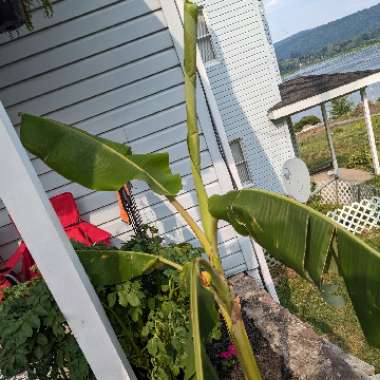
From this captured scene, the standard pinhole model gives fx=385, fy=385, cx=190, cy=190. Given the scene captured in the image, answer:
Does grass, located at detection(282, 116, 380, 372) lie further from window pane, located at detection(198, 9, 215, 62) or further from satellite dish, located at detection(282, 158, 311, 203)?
window pane, located at detection(198, 9, 215, 62)

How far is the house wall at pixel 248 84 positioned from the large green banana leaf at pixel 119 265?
10257 mm

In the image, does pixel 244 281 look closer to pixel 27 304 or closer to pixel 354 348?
pixel 354 348

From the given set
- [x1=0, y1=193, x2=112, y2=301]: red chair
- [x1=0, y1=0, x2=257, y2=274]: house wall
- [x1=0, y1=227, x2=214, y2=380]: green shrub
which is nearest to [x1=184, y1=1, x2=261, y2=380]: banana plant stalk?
[x1=0, y1=227, x2=214, y2=380]: green shrub

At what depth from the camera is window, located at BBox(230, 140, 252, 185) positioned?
12984 millimetres

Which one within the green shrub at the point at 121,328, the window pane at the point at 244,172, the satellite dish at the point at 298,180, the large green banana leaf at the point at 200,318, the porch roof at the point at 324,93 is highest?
the large green banana leaf at the point at 200,318

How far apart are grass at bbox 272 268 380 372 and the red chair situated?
3.55 meters

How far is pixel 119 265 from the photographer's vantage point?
9.16ft

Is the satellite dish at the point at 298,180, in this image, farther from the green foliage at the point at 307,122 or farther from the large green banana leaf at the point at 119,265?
the green foliage at the point at 307,122

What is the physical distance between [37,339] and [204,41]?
1104cm

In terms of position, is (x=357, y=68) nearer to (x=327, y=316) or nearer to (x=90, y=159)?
(x=327, y=316)

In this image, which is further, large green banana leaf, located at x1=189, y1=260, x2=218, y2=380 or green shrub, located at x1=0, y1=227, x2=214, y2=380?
green shrub, located at x1=0, y1=227, x2=214, y2=380

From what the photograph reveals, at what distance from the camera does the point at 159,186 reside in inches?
95.9

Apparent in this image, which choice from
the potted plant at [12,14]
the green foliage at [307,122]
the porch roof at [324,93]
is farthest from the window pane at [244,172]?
the green foliage at [307,122]

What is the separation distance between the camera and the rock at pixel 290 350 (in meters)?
3.24
